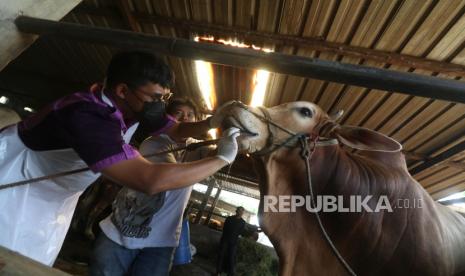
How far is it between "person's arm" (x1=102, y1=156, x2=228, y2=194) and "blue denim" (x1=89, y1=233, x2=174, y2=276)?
120cm

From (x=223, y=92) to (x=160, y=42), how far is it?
398cm

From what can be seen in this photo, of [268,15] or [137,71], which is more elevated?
[268,15]

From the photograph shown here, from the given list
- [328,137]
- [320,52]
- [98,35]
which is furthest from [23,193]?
[320,52]

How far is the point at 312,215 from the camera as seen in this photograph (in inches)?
81.0

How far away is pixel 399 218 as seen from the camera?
190 centimetres

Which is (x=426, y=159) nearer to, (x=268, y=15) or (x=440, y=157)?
(x=440, y=157)

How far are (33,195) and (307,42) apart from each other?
132 inches

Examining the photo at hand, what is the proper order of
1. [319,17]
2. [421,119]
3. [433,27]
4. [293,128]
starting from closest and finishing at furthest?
[293,128], [433,27], [319,17], [421,119]

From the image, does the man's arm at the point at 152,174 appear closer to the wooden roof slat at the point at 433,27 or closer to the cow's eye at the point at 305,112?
the cow's eye at the point at 305,112

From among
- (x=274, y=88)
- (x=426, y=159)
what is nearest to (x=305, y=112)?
(x=274, y=88)

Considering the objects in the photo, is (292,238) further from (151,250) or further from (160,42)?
(160,42)

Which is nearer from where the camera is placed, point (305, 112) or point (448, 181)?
point (305, 112)

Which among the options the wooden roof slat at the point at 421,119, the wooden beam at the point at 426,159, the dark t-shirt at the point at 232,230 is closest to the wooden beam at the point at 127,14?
the wooden roof slat at the point at 421,119

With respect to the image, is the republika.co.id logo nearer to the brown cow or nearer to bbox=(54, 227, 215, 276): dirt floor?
the brown cow
